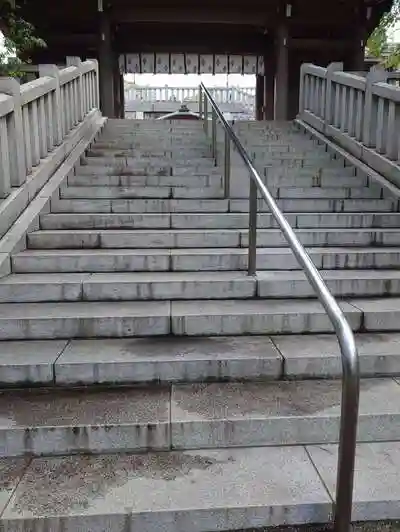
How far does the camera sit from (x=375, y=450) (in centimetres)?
271

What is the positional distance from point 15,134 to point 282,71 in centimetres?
875

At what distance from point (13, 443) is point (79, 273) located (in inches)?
65.9

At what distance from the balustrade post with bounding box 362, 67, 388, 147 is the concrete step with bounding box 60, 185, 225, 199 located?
1.94 meters

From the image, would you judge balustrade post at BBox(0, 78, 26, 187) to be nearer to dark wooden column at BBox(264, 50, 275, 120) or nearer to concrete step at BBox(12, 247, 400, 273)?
concrete step at BBox(12, 247, 400, 273)

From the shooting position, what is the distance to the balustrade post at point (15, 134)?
14.3 ft

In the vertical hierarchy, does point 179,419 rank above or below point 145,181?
below

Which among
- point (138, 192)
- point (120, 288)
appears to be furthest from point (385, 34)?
point (120, 288)

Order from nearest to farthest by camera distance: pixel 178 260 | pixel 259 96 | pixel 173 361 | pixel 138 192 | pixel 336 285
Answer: pixel 173 361 < pixel 336 285 < pixel 178 260 < pixel 138 192 < pixel 259 96

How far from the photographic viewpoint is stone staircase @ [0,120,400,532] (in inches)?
92.5

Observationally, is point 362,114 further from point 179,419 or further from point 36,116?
point 179,419

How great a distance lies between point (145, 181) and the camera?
5.64 m

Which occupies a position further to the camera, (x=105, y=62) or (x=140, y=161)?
(x=105, y=62)

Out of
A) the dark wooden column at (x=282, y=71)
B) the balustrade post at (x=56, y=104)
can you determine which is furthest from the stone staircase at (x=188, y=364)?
the dark wooden column at (x=282, y=71)

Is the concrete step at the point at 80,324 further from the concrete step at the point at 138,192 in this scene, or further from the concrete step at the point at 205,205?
the concrete step at the point at 138,192
